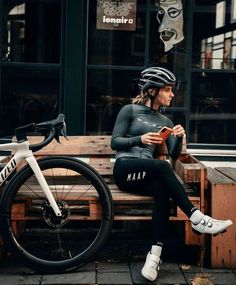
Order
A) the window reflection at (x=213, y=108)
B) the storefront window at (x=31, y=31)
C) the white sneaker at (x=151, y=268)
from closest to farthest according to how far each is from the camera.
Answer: the white sneaker at (x=151, y=268) → the storefront window at (x=31, y=31) → the window reflection at (x=213, y=108)

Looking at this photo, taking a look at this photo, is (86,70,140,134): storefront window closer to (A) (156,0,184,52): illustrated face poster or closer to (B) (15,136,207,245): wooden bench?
(A) (156,0,184,52): illustrated face poster

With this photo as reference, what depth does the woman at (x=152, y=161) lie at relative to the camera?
14.3ft

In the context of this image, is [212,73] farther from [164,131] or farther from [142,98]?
[164,131]

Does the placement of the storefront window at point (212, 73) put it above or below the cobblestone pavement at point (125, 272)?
above

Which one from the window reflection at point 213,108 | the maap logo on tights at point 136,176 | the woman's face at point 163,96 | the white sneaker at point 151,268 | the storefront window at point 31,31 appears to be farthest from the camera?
the window reflection at point 213,108

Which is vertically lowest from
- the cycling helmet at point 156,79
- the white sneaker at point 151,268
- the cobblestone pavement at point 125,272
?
the cobblestone pavement at point 125,272

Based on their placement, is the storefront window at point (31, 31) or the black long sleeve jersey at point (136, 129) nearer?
the black long sleeve jersey at point (136, 129)

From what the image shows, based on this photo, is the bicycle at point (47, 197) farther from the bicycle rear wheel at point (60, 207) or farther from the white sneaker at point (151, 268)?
the white sneaker at point (151, 268)

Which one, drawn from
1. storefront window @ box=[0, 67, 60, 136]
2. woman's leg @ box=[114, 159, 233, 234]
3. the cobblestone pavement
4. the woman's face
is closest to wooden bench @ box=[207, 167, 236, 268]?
the cobblestone pavement

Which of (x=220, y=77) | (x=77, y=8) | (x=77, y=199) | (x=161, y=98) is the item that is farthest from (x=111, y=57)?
(x=77, y=199)

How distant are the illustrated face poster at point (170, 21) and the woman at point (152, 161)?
2.10m

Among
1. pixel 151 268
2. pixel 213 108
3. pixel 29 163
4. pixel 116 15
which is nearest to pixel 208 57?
pixel 213 108

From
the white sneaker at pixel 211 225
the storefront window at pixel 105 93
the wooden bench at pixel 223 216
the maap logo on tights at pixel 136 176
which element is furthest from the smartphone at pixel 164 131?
the storefront window at pixel 105 93

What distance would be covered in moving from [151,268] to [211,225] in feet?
1.77
